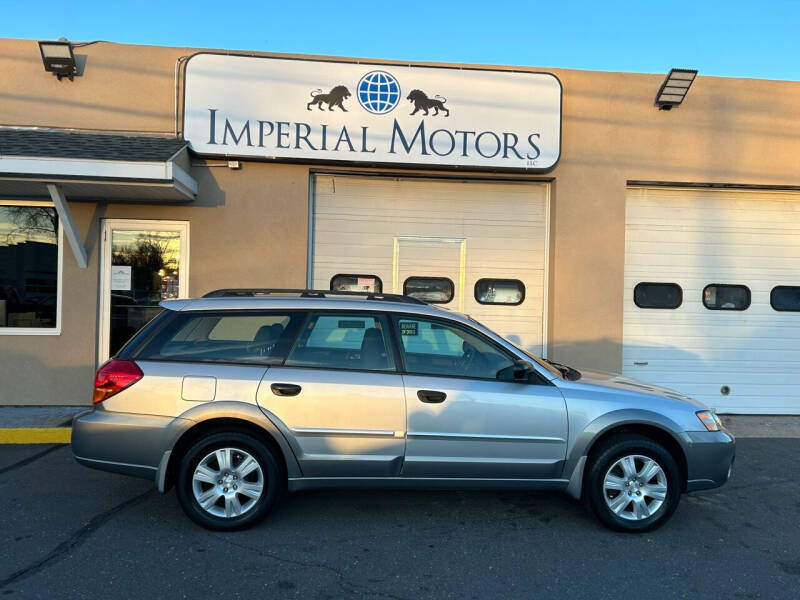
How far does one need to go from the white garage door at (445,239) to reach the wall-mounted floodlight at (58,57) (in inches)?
137

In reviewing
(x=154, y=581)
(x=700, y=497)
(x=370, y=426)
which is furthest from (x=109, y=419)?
(x=700, y=497)

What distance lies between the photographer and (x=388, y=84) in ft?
27.0

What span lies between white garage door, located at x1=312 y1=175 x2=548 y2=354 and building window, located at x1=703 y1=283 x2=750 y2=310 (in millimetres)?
2470

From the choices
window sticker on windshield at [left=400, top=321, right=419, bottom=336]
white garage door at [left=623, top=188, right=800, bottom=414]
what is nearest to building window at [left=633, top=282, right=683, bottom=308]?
white garage door at [left=623, top=188, right=800, bottom=414]

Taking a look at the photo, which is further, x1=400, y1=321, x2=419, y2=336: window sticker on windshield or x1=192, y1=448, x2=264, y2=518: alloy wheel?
x1=400, y1=321, x2=419, y2=336: window sticker on windshield

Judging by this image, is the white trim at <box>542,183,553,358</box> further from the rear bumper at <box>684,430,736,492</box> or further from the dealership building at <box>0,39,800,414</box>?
the rear bumper at <box>684,430,736,492</box>

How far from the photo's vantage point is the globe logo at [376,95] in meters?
8.20

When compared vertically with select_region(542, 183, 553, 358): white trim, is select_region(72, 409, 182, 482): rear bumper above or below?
below

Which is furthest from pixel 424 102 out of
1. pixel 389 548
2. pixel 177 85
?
pixel 389 548

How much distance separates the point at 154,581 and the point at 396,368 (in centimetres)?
202

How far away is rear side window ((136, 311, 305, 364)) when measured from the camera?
437 centimetres

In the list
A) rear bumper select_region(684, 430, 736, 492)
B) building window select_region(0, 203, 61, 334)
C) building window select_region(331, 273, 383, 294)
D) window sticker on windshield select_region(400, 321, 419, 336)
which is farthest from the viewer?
building window select_region(331, 273, 383, 294)

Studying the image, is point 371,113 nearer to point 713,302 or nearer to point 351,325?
point 351,325

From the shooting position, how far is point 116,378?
426 cm
